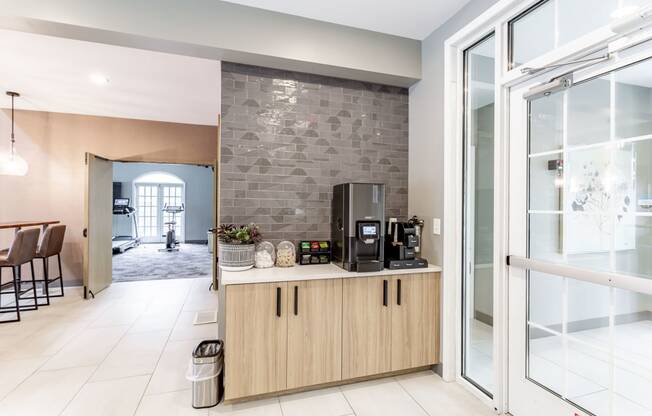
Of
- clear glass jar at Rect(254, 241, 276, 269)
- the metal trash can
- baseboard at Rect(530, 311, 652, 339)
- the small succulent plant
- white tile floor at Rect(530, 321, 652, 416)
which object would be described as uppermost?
the small succulent plant

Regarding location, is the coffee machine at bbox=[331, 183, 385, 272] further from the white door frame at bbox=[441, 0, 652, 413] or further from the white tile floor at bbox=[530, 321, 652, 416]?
the white tile floor at bbox=[530, 321, 652, 416]

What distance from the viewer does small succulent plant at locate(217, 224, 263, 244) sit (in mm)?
2338

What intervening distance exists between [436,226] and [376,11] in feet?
5.99

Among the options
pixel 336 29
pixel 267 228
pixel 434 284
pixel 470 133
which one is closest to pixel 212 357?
pixel 267 228

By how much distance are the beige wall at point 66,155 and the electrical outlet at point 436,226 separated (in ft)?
15.5

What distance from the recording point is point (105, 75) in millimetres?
3639

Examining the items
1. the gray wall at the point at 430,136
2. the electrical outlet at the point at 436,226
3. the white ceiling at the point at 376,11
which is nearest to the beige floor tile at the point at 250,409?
the gray wall at the point at 430,136

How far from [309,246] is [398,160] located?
1242 millimetres

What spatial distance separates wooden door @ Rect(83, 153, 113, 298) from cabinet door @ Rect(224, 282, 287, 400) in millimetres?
3690

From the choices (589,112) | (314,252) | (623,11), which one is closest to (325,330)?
(314,252)

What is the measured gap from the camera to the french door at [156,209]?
37.0 feet

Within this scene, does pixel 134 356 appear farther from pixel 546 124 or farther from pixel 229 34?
pixel 546 124

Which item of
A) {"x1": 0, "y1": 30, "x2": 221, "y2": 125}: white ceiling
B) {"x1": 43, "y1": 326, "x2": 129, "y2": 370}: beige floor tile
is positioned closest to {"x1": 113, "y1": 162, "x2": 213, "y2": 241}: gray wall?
{"x1": 0, "y1": 30, "x2": 221, "y2": 125}: white ceiling

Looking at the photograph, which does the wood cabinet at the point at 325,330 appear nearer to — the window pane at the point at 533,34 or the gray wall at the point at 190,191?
the window pane at the point at 533,34
